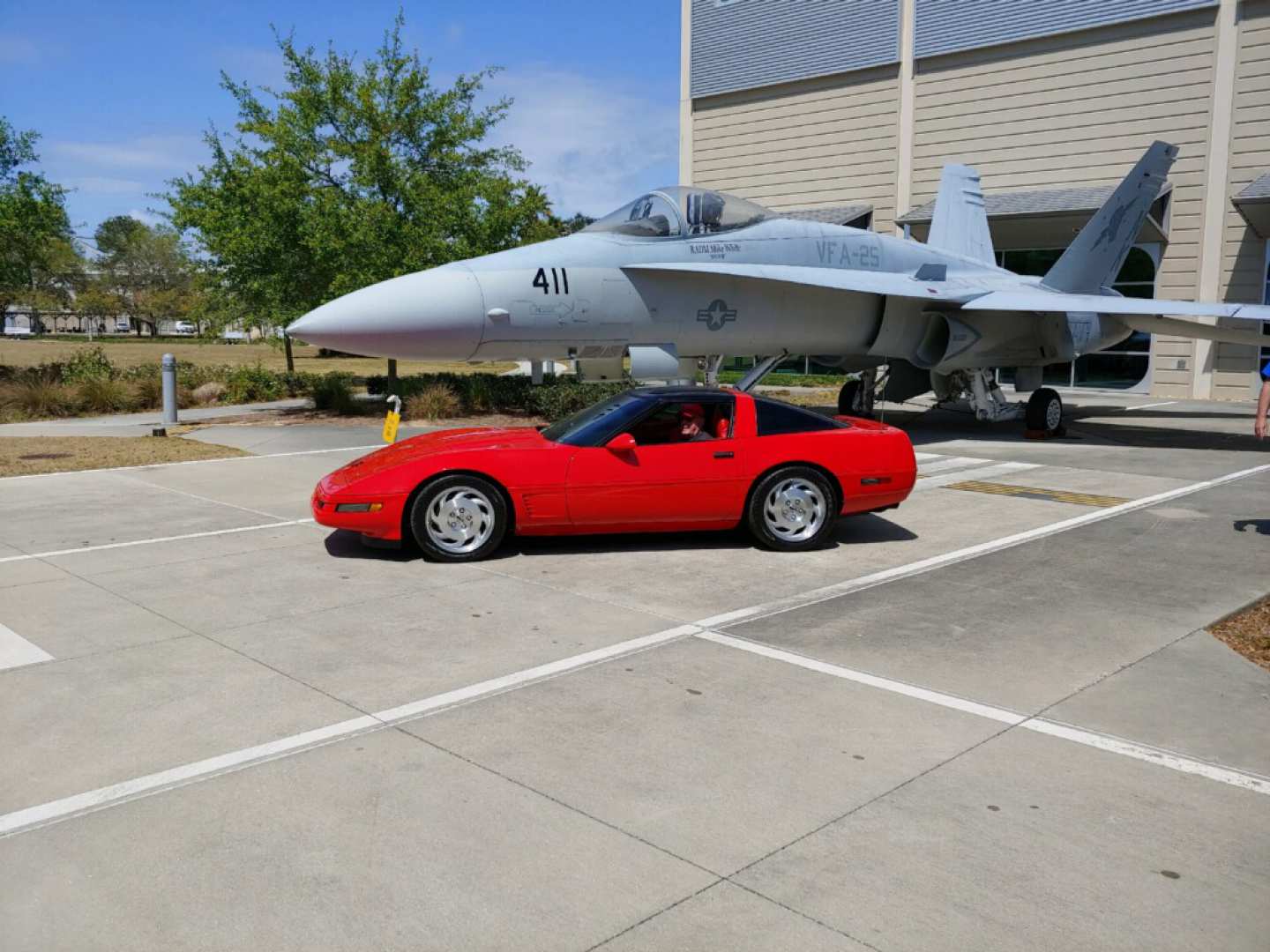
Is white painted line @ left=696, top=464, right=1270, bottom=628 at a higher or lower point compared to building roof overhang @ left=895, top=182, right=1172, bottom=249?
lower

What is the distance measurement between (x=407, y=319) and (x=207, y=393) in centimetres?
1377

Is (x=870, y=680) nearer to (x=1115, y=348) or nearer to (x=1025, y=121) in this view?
(x=1115, y=348)

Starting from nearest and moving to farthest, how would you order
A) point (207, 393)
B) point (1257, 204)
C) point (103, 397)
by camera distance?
point (103, 397)
point (1257, 204)
point (207, 393)

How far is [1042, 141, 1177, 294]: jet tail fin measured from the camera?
58.0 ft

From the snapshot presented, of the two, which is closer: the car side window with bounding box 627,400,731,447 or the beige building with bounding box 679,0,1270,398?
the car side window with bounding box 627,400,731,447

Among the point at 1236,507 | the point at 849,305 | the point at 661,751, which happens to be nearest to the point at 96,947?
the point at 661,751

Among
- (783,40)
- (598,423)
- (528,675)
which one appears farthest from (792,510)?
(783,40)

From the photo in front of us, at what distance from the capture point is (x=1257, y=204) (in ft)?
72.5

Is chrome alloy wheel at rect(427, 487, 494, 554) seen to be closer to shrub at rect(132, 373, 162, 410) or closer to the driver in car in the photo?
the driver in car

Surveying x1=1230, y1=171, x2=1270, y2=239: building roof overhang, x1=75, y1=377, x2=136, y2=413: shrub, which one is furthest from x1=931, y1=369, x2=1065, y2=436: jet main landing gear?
x1=75, y1=377, x2=136, y2=413: shrub

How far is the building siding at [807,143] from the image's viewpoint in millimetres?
28891

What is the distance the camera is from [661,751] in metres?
4.23

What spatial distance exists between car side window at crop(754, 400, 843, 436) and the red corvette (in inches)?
0.4

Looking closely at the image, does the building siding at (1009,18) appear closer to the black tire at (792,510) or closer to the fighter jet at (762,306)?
the fighter jet at (762,306)
